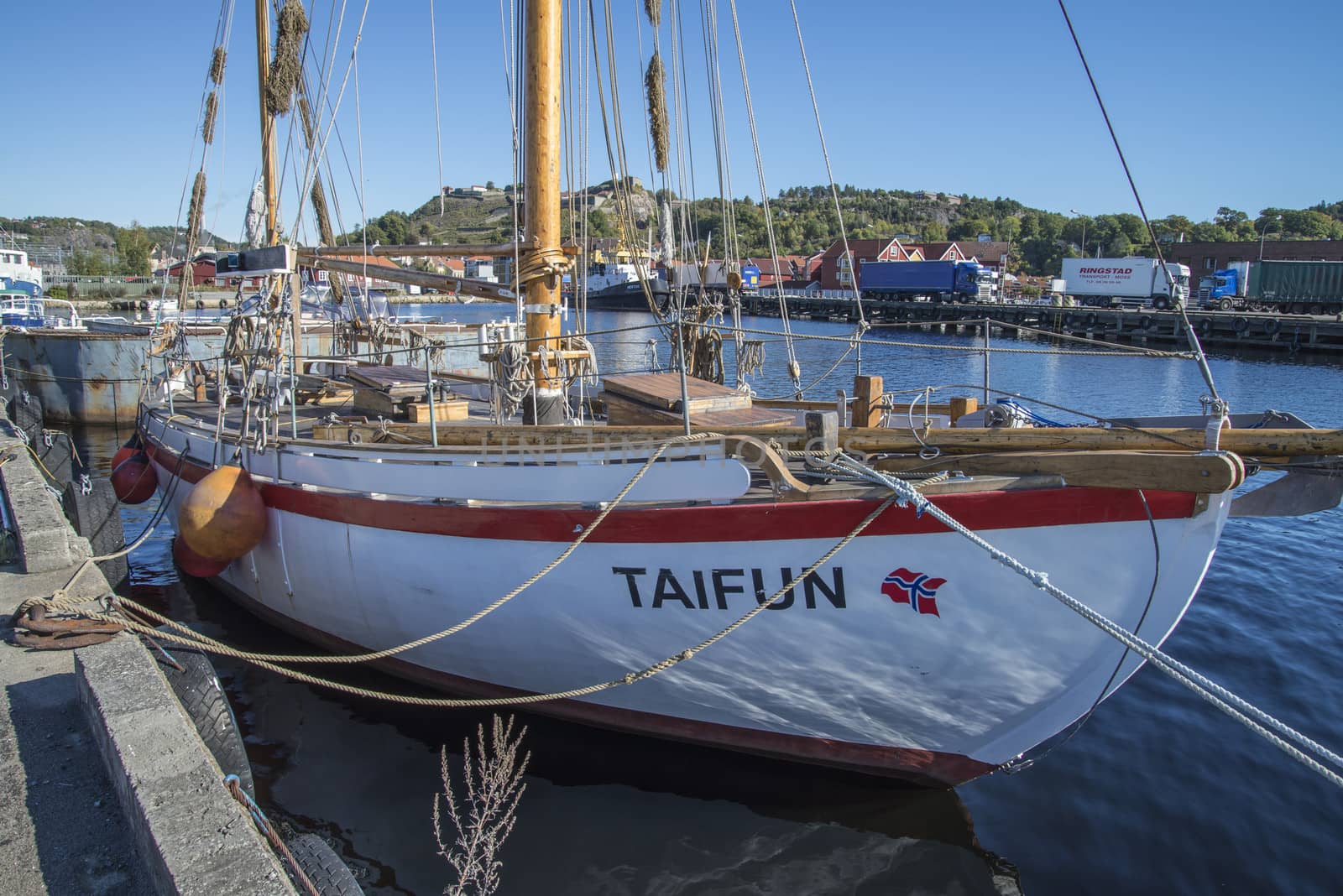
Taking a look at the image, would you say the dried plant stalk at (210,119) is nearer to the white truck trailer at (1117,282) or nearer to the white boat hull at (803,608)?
the white boat hull at (803,608)

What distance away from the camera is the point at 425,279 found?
30.7 ft

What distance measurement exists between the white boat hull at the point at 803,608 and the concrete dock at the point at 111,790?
83.9 inches

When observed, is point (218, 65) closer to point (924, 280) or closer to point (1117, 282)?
point (1117, 282)

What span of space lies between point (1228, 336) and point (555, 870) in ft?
177

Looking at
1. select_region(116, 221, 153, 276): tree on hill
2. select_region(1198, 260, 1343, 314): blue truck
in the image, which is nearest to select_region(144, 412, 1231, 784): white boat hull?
select_region(1198, 260, 1343, 314): blue truck

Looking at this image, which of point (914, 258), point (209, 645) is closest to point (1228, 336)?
point (914, 258)

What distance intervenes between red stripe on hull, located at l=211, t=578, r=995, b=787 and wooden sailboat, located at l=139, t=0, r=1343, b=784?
0.8 inches

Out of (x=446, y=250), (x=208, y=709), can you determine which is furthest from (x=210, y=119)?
(x=208, y=709)

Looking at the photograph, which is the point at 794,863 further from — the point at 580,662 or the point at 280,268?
the point at 280,268

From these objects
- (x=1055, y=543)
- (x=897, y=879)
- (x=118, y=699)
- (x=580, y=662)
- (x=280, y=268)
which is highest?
(x=280, y=268)

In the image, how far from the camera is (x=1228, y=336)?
48156 millimetres

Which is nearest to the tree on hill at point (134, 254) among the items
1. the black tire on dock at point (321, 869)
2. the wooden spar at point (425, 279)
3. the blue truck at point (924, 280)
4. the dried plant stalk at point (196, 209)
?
the blue truck at point (924, 280)

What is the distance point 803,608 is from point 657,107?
274 inches

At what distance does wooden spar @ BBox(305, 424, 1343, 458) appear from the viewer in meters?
5.12
